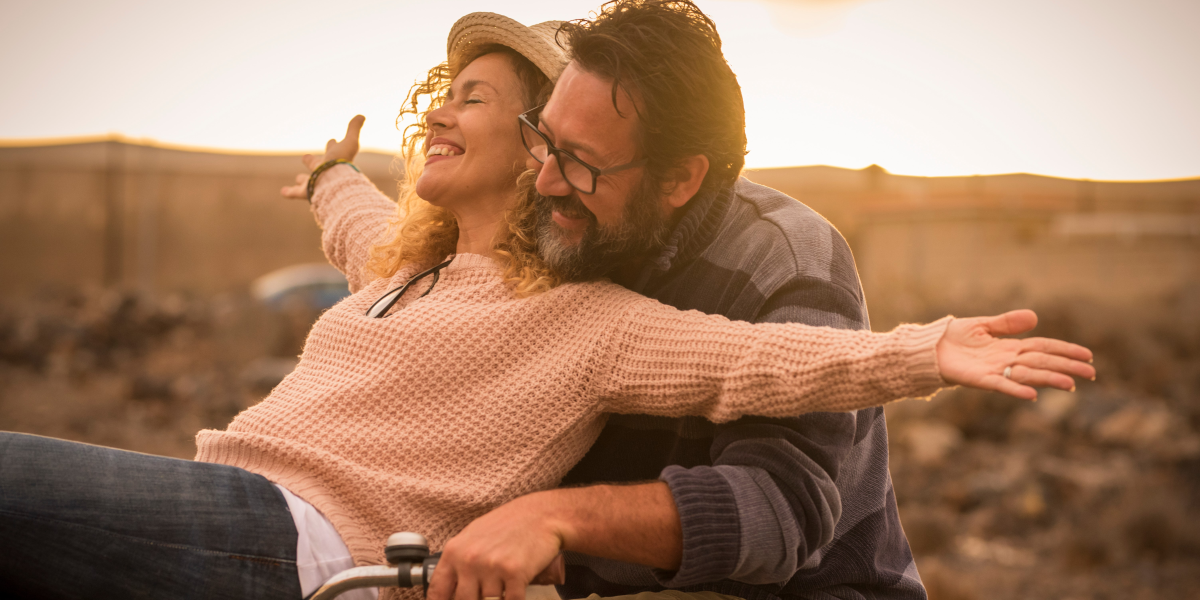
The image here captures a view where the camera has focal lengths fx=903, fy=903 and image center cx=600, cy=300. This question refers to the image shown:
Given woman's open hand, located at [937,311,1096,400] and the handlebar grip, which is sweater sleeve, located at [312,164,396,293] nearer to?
the handlebar grip

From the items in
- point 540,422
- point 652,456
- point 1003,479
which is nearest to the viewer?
point 540,422

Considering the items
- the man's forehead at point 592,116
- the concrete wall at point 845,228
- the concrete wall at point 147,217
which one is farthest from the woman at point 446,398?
the concrete wall at point 147,217

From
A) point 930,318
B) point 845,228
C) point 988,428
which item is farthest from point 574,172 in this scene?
point 845,228

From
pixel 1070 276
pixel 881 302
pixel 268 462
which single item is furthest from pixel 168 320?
pixel 1070 276

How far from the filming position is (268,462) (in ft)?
6.79

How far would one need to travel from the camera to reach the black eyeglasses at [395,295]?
229 centimetres

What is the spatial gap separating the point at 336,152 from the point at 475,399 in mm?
1567

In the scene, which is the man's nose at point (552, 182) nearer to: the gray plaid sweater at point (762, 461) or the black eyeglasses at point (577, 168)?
the black eyeglasses at point (577, 168)

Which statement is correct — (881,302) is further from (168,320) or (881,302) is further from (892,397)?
(892,397)

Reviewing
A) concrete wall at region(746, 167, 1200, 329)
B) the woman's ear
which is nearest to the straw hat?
the woman's ear

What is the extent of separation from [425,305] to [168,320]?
17.8 meters

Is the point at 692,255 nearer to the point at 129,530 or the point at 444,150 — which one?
the point at 444,150

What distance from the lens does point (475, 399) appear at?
1.99m

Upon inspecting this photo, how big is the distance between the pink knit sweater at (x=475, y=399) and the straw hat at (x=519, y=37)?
661 mm
